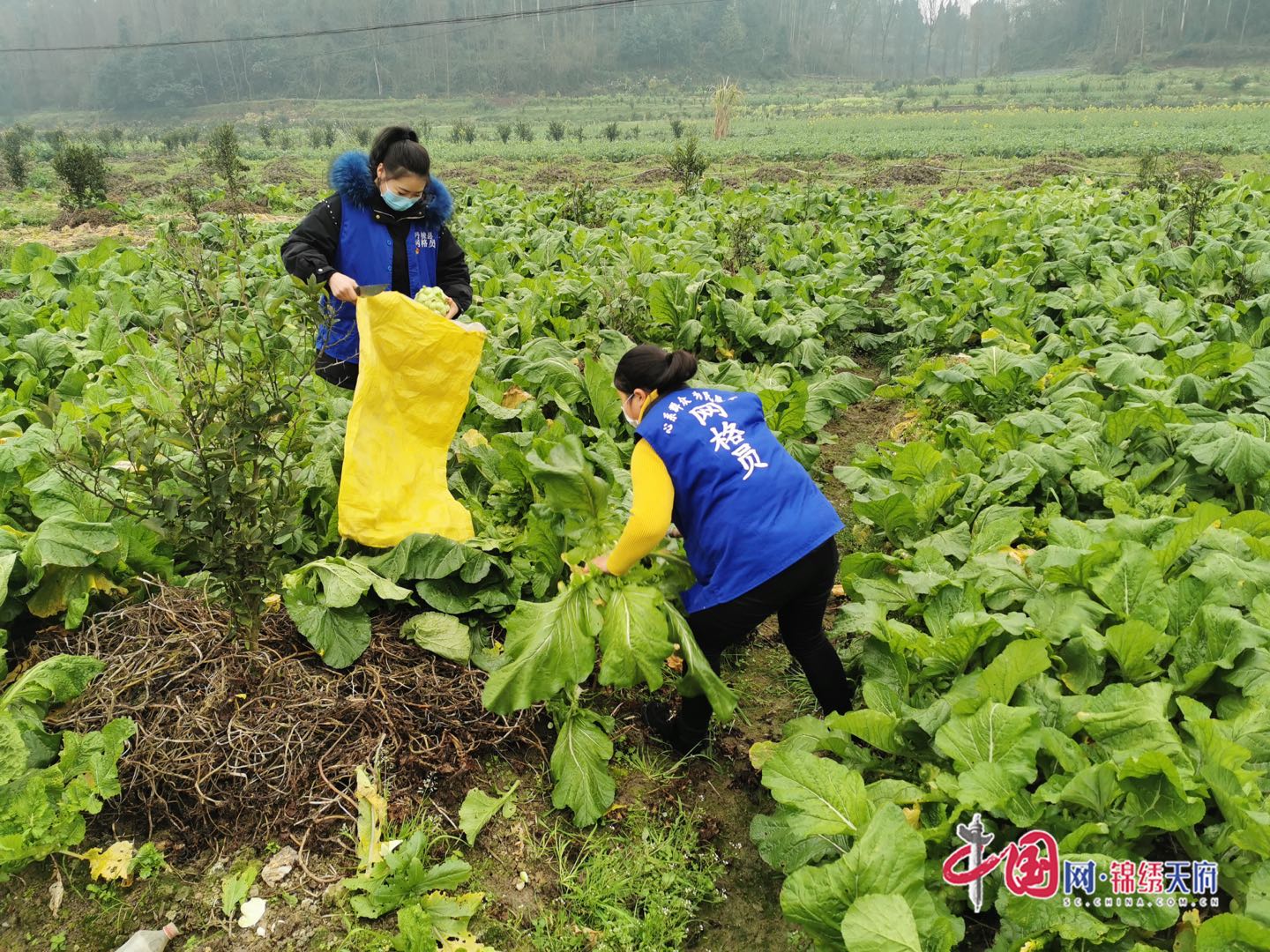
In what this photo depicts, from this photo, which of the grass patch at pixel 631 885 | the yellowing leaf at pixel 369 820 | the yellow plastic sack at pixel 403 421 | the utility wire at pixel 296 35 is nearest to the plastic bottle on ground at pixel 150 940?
the yellowing leaf at pixel 369 820

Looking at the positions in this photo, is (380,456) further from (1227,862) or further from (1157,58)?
(1157,58)

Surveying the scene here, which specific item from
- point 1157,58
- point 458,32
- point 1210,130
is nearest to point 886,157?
point 1210,130

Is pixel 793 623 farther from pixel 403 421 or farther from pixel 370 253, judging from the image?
pixel 370 253

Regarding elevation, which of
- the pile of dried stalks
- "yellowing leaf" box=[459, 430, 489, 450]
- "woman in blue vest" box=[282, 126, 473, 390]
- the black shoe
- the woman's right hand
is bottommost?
the black shoe

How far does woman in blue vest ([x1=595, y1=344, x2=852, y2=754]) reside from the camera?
2.87 meters

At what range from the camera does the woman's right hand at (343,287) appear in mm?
3619

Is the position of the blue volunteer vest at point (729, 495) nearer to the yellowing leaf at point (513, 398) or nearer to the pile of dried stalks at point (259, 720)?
the pile of dried stalks at point (259, 720)

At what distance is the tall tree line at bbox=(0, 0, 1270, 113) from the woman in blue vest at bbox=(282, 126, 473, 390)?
10092cm

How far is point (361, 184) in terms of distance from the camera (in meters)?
4.08

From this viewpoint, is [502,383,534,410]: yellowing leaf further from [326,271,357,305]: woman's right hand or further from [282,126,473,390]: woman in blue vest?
[326,271,357,305]: woman's right hand

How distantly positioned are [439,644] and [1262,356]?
18.0 feet

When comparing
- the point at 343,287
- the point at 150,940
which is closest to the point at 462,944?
the point at 150,940

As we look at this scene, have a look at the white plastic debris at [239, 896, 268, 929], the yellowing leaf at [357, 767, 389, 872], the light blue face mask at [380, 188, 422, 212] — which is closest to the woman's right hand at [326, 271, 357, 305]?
the light blue face mask at [380, 188, 422, 212]

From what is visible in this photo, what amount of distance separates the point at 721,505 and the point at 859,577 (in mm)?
1176
